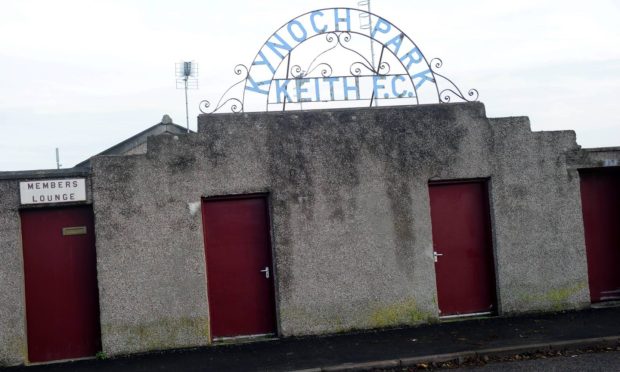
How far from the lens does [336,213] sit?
12.1 m

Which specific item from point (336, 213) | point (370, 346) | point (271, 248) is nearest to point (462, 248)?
point (336, 213)

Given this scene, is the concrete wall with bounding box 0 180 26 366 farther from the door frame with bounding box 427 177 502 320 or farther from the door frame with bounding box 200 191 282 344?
the door frame with bounding box 427 177 502 320

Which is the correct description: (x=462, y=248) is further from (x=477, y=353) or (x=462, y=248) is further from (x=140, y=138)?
(x=140, y=138)

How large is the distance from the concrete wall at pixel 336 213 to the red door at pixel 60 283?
0.41 meters

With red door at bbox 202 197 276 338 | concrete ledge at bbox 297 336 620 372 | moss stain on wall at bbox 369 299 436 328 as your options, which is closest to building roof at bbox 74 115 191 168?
red door at bbox 202 197 276 338

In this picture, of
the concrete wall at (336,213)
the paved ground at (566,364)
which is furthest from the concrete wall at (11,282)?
the paved ground at (566,364)

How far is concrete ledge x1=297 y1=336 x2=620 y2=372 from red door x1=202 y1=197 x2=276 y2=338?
2.75 meters

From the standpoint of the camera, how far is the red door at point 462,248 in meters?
12.6

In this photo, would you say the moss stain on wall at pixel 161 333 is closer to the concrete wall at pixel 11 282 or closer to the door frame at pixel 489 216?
the concrete wall at pixel 11 282

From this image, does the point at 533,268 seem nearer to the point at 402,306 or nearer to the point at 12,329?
the point at 402,306

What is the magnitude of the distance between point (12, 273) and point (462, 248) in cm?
687

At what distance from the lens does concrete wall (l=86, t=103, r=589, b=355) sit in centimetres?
1145

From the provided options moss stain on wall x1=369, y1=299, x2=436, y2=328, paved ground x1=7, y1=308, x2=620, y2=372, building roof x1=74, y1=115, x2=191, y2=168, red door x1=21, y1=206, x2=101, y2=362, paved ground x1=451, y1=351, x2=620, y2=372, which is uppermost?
building roof x1=74, y1=115, x2=191, y2=168

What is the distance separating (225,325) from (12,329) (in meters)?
3.03
